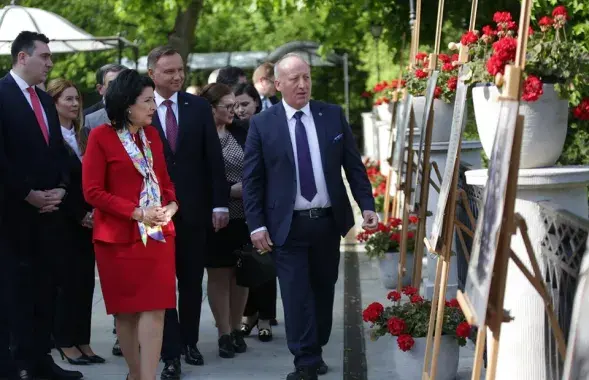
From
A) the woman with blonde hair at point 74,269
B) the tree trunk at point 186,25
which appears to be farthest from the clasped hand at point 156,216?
the tree trunk at point 186,25

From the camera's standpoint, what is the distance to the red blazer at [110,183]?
706 cm

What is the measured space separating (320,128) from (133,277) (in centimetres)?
163

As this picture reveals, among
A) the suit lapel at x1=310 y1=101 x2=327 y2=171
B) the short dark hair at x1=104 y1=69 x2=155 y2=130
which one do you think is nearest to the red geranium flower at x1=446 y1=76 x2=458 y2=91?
the suit lapel at x1=310 y1=101 x2=327 y2=171

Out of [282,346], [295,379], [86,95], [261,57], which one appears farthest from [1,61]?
[295,379]

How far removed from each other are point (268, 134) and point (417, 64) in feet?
13.4

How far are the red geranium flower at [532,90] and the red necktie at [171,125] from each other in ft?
10.6

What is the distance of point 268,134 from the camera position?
7.81m

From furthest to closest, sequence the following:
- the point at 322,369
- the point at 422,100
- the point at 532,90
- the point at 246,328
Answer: the point at 422,100
the point at 246,328
the point at 322,369
the point at 532,90

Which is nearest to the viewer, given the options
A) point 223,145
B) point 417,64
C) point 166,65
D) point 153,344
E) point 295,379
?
point 153,344

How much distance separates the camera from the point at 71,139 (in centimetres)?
882

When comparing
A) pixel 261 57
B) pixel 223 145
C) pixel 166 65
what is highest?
pixel 166 65

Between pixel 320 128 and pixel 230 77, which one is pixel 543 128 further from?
pixel 230 77

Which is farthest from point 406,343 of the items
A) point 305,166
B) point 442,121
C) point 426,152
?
point 442,121

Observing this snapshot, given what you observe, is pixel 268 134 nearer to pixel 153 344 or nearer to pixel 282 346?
pixel 153 344
